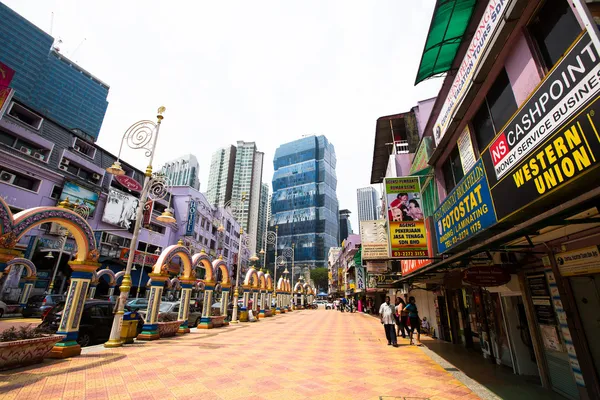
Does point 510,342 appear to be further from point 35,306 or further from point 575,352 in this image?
point 35,306

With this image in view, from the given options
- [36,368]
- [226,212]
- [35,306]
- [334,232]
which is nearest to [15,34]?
[226,212]

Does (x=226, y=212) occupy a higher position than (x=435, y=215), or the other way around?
(x=226, y=212)

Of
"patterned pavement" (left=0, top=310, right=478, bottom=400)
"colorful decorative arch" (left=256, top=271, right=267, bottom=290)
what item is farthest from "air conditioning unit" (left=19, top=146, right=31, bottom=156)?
"patterned pavement" (left=0, top=310, right=478, bottom=400)

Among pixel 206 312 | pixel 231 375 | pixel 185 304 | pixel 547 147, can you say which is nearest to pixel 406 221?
pixel 547 147

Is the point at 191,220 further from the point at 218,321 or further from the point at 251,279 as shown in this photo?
the point at 218,321

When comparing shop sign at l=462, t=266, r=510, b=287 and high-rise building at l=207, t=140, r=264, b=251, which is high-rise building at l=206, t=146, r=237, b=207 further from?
shop sign at l=462, t=266, r=510, b=287

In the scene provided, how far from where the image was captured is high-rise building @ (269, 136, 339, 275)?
110 m

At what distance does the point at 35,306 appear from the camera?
19016mm

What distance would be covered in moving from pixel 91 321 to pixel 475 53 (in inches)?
582

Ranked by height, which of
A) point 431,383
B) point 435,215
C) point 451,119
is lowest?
point 431,383

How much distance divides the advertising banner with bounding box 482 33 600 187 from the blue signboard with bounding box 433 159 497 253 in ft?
2.14

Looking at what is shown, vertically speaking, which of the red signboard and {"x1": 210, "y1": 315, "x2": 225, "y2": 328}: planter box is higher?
the red signboard

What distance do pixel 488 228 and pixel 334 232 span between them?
118m

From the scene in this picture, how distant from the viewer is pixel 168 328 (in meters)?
12.0
